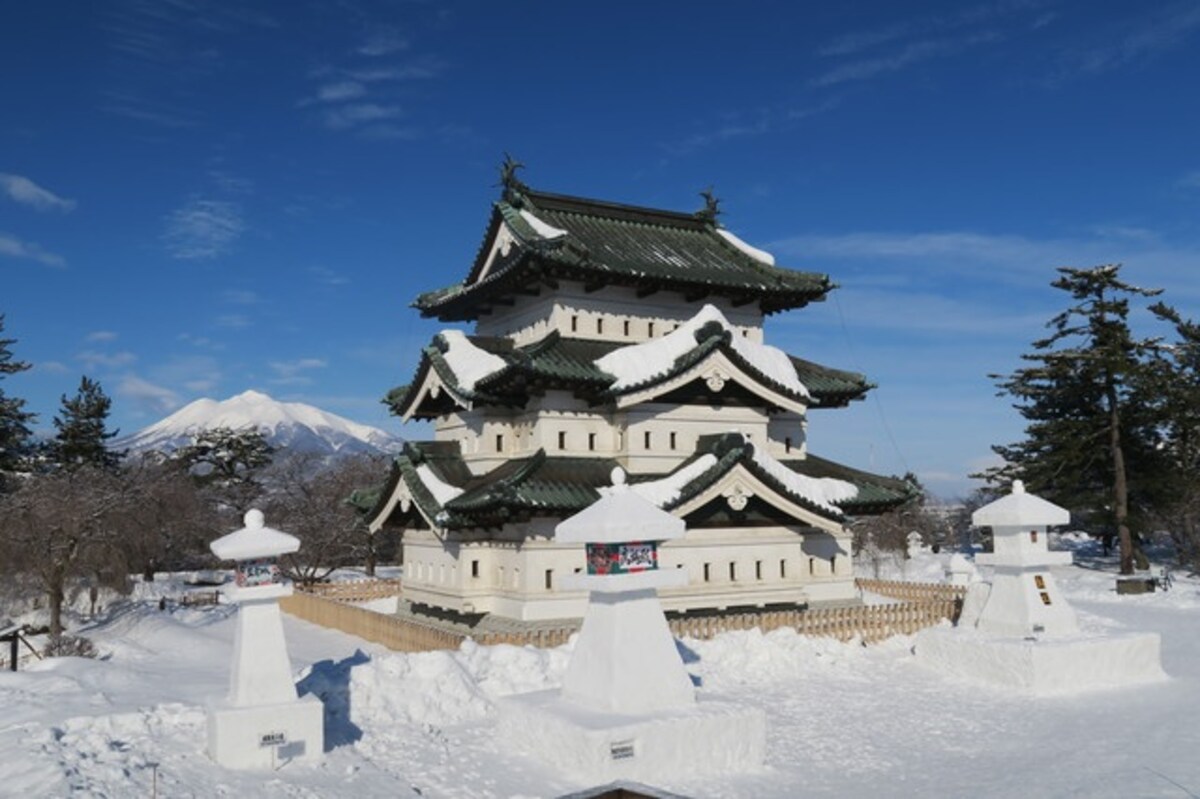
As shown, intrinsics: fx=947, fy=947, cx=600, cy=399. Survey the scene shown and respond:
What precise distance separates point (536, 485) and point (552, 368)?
3032mm

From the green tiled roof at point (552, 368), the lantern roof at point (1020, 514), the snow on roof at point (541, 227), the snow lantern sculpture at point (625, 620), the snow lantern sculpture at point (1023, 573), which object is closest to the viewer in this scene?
the snow lantern sculpture at point (625, 620)

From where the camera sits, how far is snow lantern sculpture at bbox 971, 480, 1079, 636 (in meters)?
21.4

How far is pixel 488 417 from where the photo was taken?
26.0m

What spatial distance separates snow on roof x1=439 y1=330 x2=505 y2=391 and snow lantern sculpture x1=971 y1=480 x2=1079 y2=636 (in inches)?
488

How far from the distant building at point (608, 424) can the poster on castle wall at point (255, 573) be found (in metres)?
8.59

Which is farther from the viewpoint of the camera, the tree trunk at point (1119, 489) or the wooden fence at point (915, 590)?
the tree trunk at point (1119, 489)

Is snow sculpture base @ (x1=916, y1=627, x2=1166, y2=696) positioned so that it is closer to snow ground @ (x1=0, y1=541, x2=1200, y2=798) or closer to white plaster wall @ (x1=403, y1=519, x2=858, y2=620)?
snow ground @ (x1=0, y1=541, x2=1200, y2=798)

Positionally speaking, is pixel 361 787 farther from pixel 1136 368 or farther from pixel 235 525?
pixel 235 525

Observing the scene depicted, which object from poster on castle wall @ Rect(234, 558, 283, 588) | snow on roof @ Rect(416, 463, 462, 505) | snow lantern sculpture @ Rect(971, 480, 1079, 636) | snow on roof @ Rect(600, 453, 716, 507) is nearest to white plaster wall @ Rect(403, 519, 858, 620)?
snow on roof @ Rect(416, 463, 462, 505)

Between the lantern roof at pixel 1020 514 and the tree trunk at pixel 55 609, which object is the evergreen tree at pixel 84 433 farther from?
the lantern roof at pixel 1020 514

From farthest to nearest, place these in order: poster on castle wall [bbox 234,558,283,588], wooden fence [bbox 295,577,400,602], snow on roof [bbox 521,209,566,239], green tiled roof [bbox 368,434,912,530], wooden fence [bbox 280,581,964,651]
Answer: wooden fence [bbox 295,577,400,602] → snow on roof [bbox 521,209,566,239] → green tiled roof [bbox 368,434,912,530] → wooden fence [bbox 280,581,964,651] → poster on castle wall [bbox 234,558,283,588]

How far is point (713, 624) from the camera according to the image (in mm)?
22156

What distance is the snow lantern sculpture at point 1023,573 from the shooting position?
70.3 feet

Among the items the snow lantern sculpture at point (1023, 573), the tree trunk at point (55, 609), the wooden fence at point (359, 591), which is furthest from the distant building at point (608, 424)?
the tree trunk at point (55, 609)
